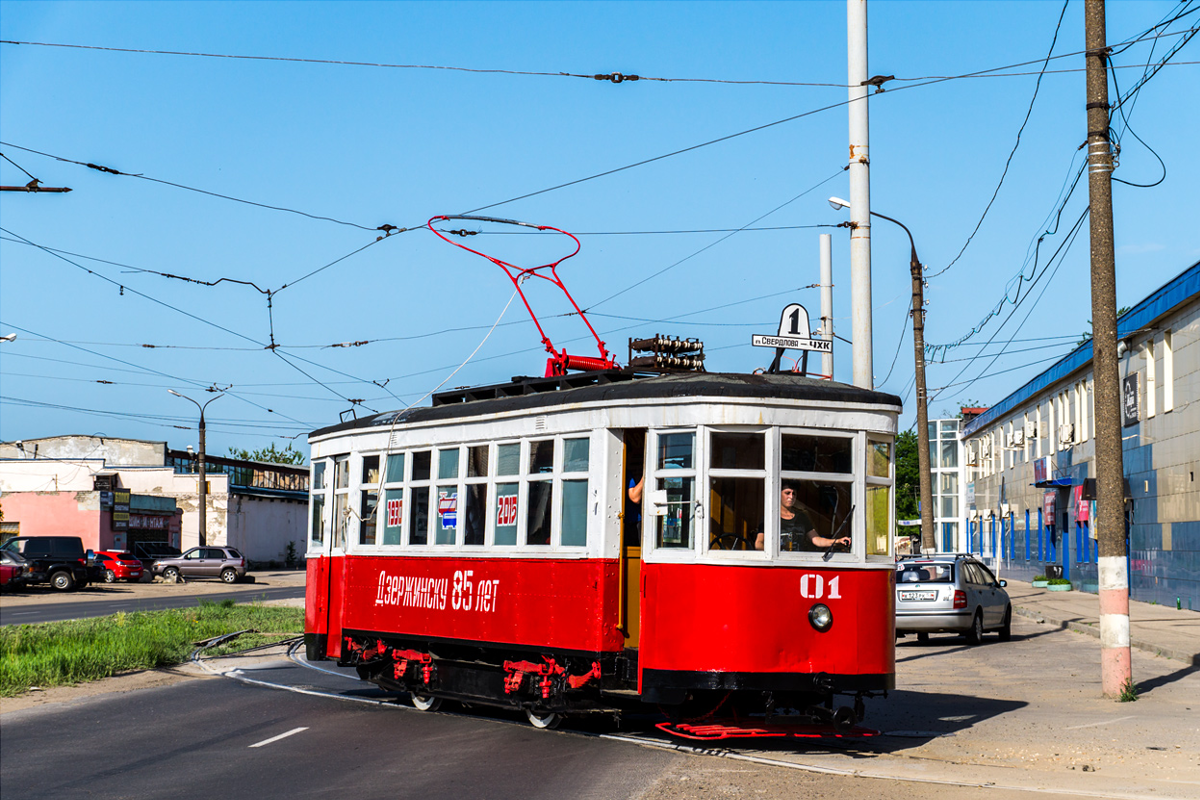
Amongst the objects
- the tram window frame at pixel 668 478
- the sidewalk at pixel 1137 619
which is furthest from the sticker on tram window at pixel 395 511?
the sidewalk at pixel 1137 619

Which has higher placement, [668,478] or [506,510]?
[668,478]

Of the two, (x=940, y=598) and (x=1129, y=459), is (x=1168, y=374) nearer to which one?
(x=1129, y=459)

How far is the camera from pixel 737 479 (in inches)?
407

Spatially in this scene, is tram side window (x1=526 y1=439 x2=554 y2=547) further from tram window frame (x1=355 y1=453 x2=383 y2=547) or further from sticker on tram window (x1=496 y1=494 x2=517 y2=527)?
tram window frame (x1=355 y1=453 x2=383 y2=547)

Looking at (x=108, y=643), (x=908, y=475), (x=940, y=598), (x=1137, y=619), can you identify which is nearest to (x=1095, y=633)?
(x=1137, y=619)

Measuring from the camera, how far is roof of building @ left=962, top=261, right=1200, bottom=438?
90.9 feet

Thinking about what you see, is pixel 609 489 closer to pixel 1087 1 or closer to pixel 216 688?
pixel 216 688

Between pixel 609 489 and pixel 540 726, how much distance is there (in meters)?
2.45

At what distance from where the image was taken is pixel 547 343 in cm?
1384

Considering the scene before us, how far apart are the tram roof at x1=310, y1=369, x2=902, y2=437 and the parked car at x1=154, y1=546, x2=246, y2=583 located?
141 feet

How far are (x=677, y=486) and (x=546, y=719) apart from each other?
2728mm

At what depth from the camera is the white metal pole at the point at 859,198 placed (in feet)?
50.0

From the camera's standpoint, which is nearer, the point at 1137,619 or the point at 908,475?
the point at 1137,619

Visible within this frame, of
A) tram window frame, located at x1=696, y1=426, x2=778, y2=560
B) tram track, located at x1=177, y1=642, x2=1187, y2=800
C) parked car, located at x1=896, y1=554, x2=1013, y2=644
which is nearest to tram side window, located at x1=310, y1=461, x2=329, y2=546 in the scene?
tram track, located at x1=177, y1=642, x2=1187, y2=800
